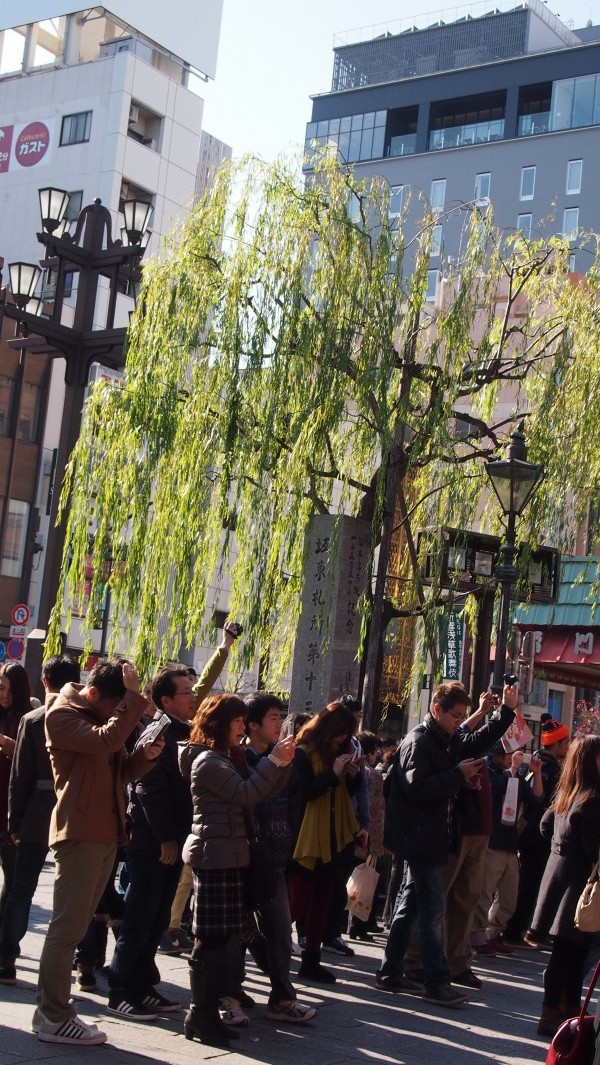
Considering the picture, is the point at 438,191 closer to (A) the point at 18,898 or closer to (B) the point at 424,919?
(B) the point at 424,919

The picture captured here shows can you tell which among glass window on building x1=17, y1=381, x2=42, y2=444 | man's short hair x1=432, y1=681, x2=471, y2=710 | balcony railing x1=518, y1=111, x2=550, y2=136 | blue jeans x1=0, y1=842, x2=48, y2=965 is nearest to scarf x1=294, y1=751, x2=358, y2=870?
man's short hair x1=432, y1=681, x2=471, y2=710

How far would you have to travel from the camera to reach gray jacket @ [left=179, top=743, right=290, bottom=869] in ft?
22.5

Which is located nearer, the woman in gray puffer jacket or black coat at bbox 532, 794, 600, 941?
the woman in gray puffer jacket

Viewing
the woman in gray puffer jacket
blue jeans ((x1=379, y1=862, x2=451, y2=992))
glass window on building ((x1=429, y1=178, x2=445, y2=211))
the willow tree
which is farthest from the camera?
glass window on building ((x1=429, y1=178, x2=445, y2=211))

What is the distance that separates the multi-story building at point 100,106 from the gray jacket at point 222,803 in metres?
43.0

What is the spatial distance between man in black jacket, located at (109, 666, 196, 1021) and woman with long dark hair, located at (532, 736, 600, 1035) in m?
2.25

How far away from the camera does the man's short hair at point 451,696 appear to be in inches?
346

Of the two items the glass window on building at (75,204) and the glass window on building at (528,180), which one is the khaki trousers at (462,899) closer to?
the glass window on building at (75,204)

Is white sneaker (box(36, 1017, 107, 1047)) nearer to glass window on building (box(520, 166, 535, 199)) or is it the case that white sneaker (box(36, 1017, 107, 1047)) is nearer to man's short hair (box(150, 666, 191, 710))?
man's short hair (box(150, 666, 191, 710))

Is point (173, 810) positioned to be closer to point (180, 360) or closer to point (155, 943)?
point (155, 943)

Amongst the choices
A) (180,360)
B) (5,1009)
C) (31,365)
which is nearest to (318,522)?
(180,360)

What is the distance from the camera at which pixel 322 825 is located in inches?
366

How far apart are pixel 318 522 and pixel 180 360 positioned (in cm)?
278

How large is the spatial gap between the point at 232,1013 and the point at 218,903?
86 cm
